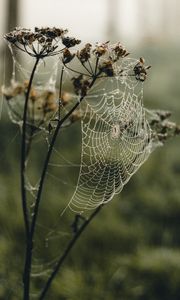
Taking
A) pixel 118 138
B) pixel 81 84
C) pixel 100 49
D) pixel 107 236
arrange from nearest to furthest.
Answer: pixel 100 49, pixel 81 84, pixel 118 138, pixel 107 236

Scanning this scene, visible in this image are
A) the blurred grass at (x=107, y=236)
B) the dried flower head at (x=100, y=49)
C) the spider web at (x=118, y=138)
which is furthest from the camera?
the blurred grass at (x=107, y=236)

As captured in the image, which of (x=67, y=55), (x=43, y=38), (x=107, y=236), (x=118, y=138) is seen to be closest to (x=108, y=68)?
(x=67, y=55)

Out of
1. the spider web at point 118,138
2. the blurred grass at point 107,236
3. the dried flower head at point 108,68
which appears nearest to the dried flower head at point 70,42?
the dried flower head at point 108,68

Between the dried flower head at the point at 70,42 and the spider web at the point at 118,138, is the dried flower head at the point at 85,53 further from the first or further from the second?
the spider web at the point at 118,138

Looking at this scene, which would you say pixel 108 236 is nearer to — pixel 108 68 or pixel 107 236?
pixel 107 236

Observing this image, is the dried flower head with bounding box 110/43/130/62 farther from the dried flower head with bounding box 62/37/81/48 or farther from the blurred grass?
the blurred grass

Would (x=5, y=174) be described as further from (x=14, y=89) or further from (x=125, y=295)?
(x=14, y=89)

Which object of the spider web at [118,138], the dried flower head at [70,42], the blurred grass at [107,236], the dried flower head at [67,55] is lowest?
the blurred grass at [107,236]

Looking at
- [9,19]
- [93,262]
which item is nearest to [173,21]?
[9,19]

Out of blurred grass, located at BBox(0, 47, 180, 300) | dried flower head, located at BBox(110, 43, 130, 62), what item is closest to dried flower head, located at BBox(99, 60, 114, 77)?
dried flower head, located at BBox(110, 43, 130, 62)
